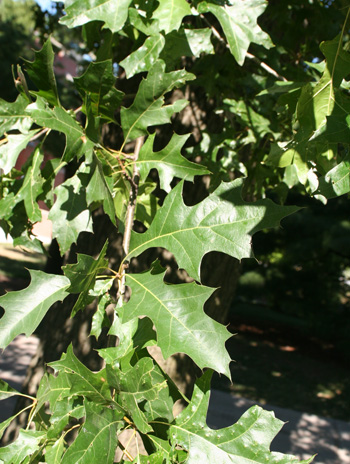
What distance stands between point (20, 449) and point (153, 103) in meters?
0.97

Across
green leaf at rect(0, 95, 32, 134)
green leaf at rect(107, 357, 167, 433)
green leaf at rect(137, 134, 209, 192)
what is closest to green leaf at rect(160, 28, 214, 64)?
green leaf at rect(137, 134, 209, 192)

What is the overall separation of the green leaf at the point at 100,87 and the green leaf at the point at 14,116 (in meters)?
0.24

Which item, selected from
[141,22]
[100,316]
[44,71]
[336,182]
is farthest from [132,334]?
[141,22]

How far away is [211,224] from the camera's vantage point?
1.14 metres

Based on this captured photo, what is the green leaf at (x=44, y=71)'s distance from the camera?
127cm

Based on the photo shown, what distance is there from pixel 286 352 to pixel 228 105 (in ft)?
27.7

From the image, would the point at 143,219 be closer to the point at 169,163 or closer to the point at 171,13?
the point at 169,163

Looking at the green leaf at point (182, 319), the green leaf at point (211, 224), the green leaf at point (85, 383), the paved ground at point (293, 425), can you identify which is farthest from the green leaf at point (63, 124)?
the paved ground at point (293, 425)

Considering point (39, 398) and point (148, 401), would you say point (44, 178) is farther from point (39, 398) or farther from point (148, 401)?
point (148, 401)

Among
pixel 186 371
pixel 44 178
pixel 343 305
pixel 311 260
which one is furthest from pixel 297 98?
pixel 343 305

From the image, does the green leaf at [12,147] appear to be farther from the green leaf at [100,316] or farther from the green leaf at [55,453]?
the green leaf at [55,453]

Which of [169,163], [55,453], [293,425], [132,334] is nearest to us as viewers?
[55,453]

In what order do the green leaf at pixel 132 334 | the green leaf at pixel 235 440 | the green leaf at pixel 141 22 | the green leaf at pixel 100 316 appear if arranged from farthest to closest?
1. the green leaf at pixel 141 22
2. the green leaf at pixel 100 316
3. the green leaf at pixel 132 334
4. the green leaf at pixel 235 440

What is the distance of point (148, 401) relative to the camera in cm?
110
